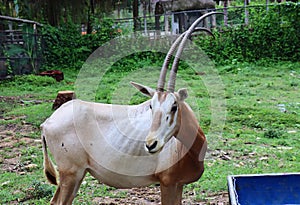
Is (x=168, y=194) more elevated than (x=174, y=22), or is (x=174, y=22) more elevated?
(x=174, y=22)

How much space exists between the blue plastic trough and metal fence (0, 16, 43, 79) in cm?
1153

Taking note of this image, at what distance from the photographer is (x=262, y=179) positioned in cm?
372

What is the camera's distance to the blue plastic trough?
3684 mm

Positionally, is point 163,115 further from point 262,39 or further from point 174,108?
point 262,39

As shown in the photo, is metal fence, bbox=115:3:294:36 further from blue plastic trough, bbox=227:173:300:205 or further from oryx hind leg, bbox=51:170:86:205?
oryx hind leg, bbox=51:170:86:205

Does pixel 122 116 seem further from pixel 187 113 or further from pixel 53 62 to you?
pixel 53 62

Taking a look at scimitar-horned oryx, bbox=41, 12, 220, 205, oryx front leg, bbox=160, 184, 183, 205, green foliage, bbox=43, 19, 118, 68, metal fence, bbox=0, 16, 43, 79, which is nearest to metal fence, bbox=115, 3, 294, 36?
green foliage, bbox=43, 19, 118, 68

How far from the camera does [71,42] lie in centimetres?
1684

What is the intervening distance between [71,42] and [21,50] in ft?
9.51

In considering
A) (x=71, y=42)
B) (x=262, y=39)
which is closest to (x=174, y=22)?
(x=71, y=42)

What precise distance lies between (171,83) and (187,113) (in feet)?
1.18

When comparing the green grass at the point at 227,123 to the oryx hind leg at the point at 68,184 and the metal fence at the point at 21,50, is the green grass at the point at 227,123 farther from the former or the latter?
the oryx hind leg at the point at 68,184

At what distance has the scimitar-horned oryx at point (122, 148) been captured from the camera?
3.37 m

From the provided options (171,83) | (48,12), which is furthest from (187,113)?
(48,12)
